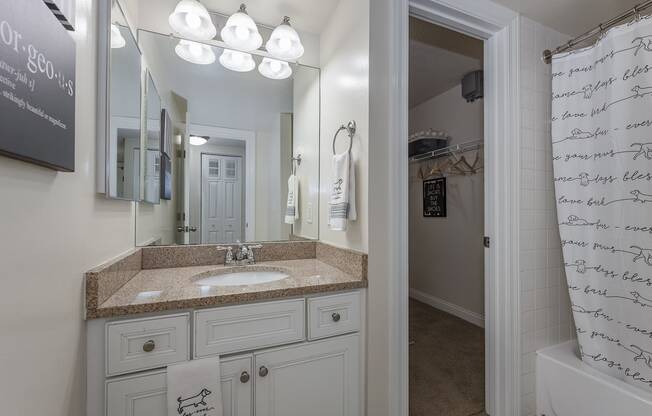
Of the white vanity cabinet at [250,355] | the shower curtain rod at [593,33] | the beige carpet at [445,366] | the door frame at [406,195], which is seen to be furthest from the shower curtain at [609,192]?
the white vanity cabinet at [250,355]

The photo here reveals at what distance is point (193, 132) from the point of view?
1.58 metres

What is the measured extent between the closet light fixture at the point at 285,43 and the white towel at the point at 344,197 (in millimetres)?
808

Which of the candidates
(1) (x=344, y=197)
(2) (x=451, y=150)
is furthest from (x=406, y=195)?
(2) (x=451, y=150)

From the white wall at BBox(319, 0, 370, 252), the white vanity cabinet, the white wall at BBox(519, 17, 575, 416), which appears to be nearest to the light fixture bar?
the white wall at BBox(319, 0, 370, 252)

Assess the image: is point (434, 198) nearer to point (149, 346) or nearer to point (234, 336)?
point (234, 336)

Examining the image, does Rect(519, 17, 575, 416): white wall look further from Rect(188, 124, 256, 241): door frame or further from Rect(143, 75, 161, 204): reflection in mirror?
Rect(143, 75, 161, 204): reflection in mirror

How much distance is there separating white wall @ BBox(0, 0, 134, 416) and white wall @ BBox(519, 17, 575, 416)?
6.30 feet

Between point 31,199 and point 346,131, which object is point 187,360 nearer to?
point 31,199

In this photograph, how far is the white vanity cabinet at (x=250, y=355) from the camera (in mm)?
886

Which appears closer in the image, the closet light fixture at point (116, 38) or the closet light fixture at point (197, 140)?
the closet light fixture at point (116, 38)

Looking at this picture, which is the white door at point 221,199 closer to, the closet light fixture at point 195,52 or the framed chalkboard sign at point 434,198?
the closet light fixture at point 195,52

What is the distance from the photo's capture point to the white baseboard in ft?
9.05

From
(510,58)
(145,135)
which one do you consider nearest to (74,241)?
(145,135)

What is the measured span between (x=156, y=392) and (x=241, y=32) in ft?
5.65
